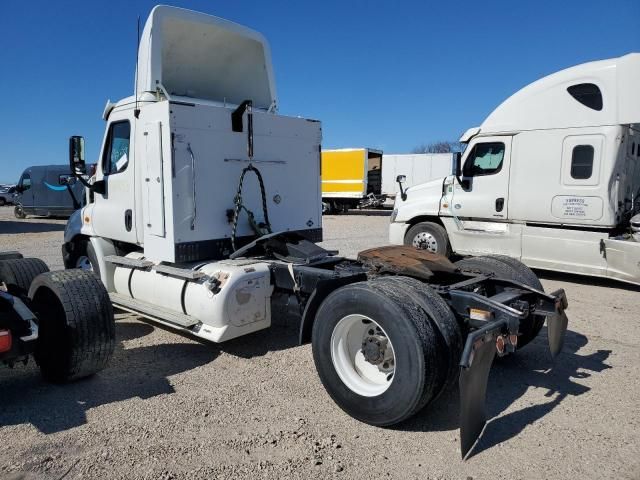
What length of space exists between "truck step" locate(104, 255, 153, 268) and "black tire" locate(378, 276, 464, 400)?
3257 millimetres

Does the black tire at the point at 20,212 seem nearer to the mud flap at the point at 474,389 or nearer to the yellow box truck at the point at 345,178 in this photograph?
the yellow box truck at the point at 345,178

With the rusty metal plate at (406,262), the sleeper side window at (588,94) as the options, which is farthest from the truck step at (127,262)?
the sleeper side window at (588,94)

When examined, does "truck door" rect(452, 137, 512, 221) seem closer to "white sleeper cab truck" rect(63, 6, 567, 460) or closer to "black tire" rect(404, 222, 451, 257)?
"black tire" rect(404, 222, 451, 257)

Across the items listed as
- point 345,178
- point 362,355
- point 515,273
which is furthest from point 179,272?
point 345,178

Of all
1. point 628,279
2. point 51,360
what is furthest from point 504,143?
point 51,360

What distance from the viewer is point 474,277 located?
450 centimetres

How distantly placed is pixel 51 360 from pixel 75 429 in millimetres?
888

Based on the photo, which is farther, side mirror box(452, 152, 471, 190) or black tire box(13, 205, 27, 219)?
black tire box(13, 205, 27, 219)

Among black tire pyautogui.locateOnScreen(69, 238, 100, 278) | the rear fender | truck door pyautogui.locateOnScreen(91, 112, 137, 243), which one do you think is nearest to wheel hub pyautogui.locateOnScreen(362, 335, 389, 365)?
the rear fender

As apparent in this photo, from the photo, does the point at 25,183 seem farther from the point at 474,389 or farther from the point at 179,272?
the point at 474,389

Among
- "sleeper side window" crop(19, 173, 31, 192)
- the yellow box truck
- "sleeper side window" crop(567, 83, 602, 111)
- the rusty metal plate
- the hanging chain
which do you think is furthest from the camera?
the yellow box truck

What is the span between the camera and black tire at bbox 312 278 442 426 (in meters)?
3.18

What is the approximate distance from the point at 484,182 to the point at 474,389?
21.8 ft

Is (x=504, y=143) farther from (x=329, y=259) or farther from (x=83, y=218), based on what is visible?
(x=83, y=218)
